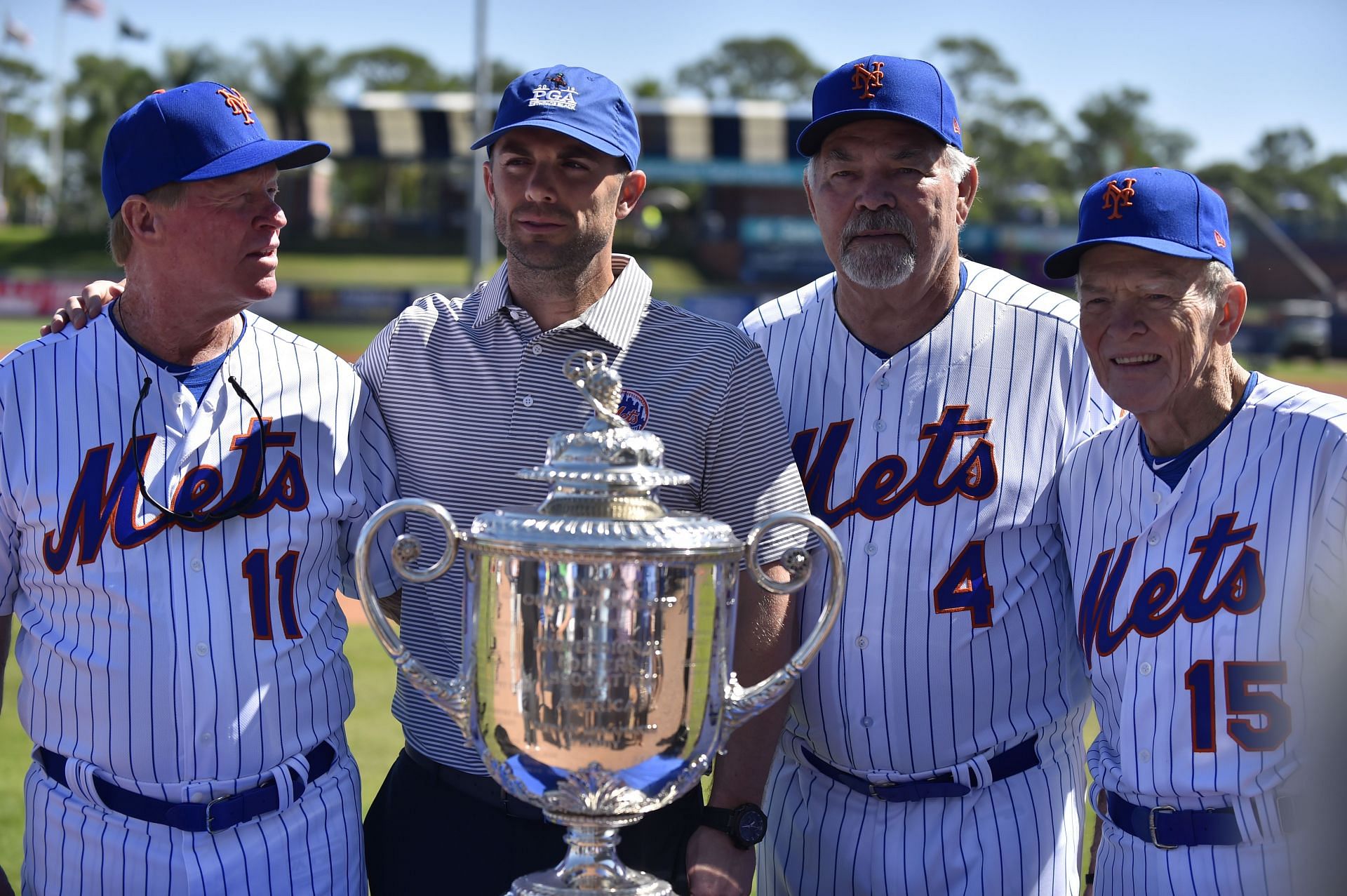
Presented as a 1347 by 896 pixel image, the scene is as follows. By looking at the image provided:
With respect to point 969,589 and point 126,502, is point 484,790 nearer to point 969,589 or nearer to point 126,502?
point 126,502

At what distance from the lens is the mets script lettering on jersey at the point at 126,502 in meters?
2.32

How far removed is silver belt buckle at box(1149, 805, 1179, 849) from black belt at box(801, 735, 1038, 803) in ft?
1.20

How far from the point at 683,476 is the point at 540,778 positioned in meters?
0.44

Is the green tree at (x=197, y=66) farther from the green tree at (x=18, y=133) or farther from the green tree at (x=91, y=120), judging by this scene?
the green tree at (x=18, y=133)

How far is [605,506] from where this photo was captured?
1754 mm

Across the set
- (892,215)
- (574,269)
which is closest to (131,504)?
(574,269)

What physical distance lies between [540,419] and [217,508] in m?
0.58

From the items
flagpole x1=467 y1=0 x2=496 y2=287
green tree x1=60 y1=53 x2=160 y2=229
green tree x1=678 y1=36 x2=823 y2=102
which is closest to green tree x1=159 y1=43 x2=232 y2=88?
green tree x1=60 y1=53 x2=160 y2=229

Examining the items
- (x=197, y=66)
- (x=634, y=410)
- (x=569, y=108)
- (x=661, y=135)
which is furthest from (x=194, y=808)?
(x=197, y=66)

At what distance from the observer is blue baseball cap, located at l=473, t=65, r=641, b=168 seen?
2.36 m

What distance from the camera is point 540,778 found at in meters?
1.77

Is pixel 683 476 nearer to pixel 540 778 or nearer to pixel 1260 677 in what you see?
pixel 540 778

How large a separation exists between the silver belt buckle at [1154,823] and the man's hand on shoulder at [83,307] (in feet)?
6.89

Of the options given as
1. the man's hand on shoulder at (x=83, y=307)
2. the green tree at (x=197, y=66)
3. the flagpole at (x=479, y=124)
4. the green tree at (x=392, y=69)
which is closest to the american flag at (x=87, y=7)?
the green tree at (x=197, y=66)
